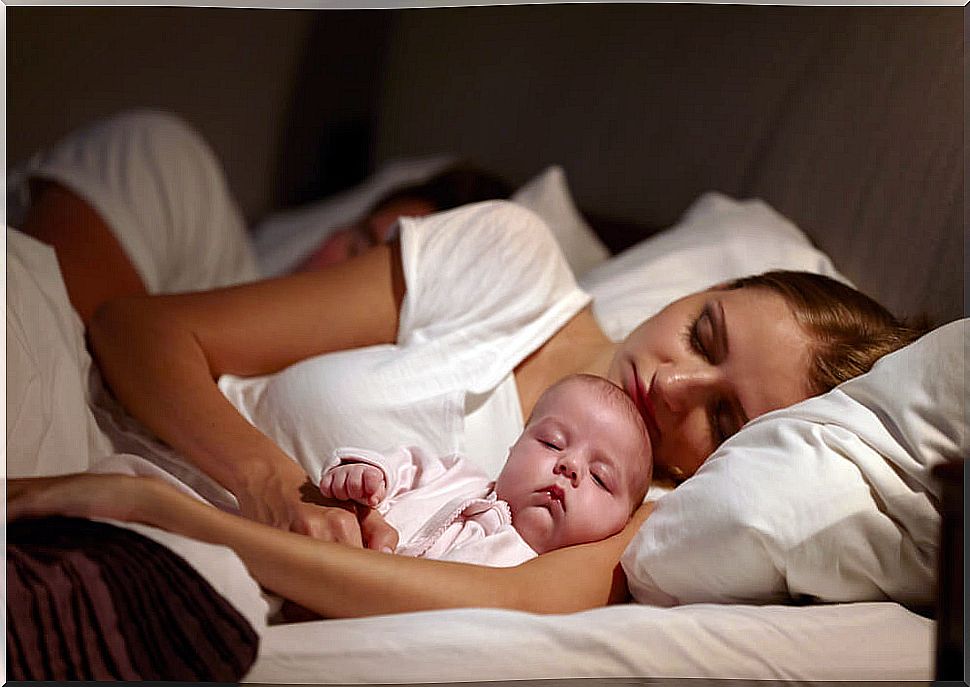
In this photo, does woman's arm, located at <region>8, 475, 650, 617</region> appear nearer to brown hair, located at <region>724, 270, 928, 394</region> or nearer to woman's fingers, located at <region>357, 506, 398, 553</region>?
woman's fingers, located at <region>357, 506, 398, 553</region>

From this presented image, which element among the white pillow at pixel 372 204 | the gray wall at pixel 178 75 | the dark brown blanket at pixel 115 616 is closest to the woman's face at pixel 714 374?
the dark brown blanket at pixel 115 616

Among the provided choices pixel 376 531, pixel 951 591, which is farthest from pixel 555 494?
pixel 951 591

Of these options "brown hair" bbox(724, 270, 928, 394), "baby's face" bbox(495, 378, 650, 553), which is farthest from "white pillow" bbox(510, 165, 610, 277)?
"baby's face" bbox(495, 378, 650, 553)

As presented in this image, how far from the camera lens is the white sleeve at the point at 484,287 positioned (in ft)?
3.52

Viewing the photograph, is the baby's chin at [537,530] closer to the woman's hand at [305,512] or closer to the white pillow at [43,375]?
the woman's hand at [305,512]

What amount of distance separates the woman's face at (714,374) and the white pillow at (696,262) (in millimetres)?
248

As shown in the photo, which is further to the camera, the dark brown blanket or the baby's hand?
the baby's hand

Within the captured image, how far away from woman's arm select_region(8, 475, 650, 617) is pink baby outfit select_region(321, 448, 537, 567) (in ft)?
0.14

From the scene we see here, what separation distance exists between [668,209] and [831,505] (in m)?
0.93

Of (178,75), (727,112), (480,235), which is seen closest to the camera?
(480,235)

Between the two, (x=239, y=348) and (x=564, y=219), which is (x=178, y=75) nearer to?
(x=564, y=219)

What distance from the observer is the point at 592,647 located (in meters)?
0.73

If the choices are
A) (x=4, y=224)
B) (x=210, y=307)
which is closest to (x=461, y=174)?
(x=210, y=307)

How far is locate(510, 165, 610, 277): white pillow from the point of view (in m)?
1.58
